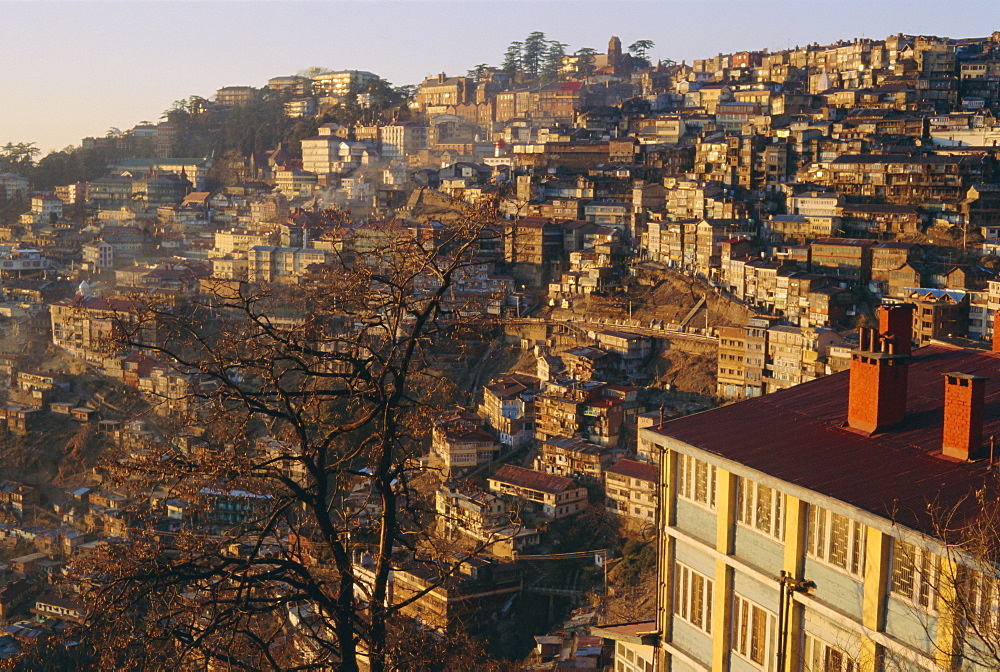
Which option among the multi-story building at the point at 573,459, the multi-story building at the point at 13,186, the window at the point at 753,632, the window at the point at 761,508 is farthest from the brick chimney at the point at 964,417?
the multi-story building at the point at 13,186

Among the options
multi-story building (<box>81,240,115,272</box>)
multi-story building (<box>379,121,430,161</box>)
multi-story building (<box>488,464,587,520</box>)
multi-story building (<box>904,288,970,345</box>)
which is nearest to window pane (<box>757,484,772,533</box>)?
multi-story building (<box>488,464,587,520</box>)

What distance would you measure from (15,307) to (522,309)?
18337 millimetres

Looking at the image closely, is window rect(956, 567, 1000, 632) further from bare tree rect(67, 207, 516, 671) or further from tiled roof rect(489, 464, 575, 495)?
tiled roof rect(489, 464, 575, 495)

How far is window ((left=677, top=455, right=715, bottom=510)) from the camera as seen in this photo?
469 centimetres

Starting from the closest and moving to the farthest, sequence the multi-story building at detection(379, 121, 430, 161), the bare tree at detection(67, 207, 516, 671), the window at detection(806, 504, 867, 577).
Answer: the bare tree at detection(67, 207, 516, 671) → the window at detection(806, 504, 867, 577) → the multi-story building at detection(379, 121, 430, 161)

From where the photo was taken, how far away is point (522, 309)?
97.6 feet

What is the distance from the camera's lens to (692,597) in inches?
190

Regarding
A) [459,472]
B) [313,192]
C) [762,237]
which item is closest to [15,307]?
[313,192]

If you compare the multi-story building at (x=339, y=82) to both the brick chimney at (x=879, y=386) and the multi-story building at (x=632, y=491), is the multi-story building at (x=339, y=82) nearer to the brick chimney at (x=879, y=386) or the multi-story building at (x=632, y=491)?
the multi-story building at (x=632, y=491)

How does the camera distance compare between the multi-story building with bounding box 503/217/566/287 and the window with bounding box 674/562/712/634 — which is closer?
A: the window with bounding box 674/562/712/634

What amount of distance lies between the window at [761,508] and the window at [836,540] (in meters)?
0.18

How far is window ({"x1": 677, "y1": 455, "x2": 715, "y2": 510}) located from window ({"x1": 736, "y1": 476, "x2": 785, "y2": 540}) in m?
0.18

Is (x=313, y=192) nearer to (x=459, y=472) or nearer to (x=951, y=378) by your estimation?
(x=459, y=472)

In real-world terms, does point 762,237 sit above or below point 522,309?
above
